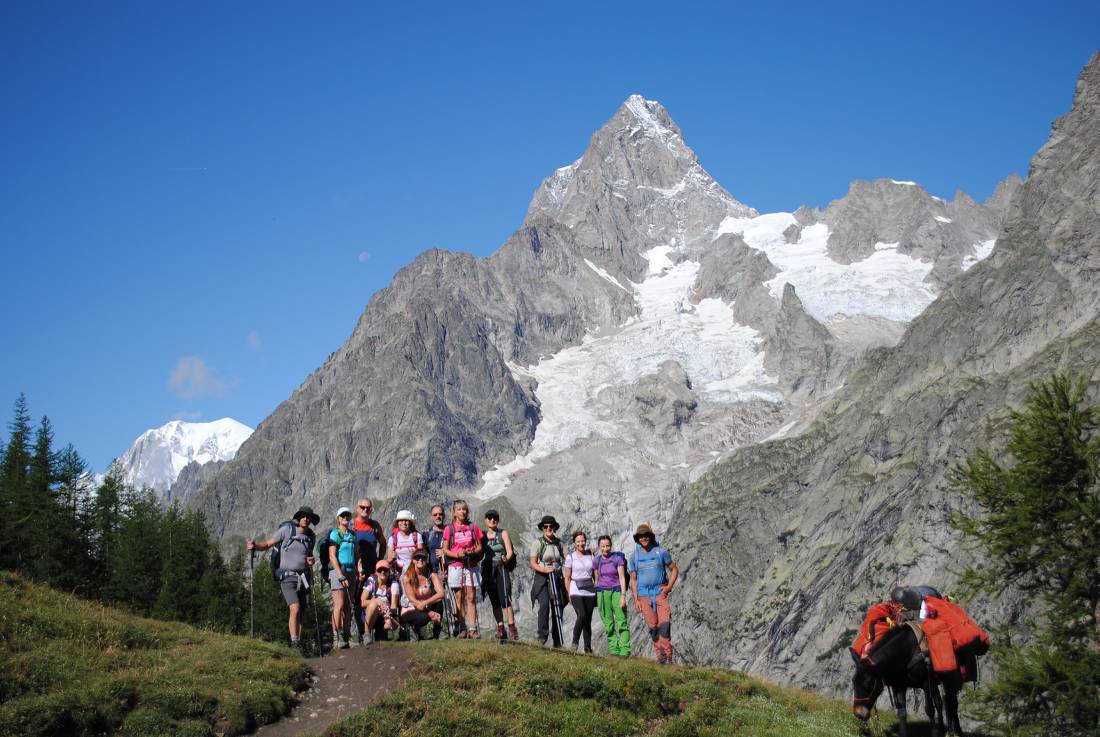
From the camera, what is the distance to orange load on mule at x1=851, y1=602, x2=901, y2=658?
15931 mm

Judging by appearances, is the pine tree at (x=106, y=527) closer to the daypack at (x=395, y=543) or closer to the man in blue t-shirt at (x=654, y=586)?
the daypack at (x=395, y=543)

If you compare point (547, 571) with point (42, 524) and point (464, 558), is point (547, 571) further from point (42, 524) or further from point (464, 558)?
point (42, 524)

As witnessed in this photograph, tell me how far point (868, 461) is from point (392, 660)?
17792cm

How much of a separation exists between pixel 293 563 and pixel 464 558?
390cm

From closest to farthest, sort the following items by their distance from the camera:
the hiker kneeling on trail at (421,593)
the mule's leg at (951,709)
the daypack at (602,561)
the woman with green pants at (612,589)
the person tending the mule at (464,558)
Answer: the mule's leg at (951,709), the person tending the mule at (464,558), the hiker kneeling on trail at (421,593), the woman with green pants at (612,589), the daypack at (602,561)

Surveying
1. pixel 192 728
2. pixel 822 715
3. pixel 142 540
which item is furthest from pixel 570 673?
pixel 142 540

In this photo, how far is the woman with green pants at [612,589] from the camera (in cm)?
2408

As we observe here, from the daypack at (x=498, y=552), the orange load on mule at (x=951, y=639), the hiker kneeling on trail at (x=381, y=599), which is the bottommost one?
the orange load on mule at (x=951, y=639)

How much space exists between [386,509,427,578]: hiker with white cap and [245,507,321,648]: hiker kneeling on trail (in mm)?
1980

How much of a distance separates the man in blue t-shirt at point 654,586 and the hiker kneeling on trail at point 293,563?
7660 millimetres

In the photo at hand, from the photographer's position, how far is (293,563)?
22.6m

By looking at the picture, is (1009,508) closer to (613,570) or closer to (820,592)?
(613,570)

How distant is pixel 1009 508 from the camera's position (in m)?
23.8

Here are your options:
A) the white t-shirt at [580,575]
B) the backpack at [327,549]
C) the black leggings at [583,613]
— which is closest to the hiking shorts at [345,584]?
the backpack at [327,549]
